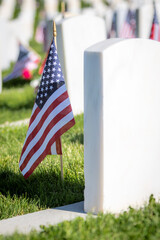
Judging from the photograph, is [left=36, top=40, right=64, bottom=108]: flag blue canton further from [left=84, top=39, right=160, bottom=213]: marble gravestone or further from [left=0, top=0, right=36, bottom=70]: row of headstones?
[left=0, top=0, right=36, bottom=70]: row of headstones

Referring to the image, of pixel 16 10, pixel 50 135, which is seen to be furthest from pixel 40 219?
pixel 16 10

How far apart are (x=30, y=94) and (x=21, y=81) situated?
2023 mm

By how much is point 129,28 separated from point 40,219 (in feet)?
24.4

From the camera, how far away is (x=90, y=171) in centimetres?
329

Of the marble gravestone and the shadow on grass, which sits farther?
the shadow on grass

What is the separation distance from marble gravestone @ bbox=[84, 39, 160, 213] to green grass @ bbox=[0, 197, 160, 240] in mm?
262

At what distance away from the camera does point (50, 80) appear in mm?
3830

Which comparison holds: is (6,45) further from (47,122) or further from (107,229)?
(107,229)

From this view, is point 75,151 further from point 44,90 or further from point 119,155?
point 119,155

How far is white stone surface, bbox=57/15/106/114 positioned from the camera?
696cm

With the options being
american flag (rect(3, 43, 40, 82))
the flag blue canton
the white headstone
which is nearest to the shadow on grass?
the flag blue canton

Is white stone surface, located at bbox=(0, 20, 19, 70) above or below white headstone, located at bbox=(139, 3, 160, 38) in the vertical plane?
below

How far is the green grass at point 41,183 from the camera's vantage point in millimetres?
3678

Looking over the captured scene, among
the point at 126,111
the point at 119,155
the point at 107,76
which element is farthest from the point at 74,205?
the point at 107,76
